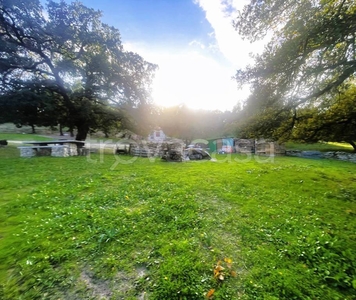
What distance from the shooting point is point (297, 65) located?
5055 mm

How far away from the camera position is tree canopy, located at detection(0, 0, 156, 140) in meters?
12.9

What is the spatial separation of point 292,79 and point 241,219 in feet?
15.9

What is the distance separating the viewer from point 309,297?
2000mm

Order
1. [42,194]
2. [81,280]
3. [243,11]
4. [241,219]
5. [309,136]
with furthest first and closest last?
[309,136] → [243,11] → [42,194] → [241,219] → [81,280]

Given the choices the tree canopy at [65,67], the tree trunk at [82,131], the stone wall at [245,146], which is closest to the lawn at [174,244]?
the tree canopy at [65,67]

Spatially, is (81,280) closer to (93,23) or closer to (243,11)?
(243,11)

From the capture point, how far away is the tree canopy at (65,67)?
506 inches

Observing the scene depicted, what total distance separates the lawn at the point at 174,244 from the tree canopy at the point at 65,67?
12075mm

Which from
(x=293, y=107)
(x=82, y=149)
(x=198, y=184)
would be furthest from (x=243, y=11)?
(x=82, y=149)

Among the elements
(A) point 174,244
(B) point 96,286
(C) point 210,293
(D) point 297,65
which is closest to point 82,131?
(A) point 174,244

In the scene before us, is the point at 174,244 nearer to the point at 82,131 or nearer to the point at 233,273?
the point at 233,273

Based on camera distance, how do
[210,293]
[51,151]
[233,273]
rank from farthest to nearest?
[51,151], [233,273], [210,293]

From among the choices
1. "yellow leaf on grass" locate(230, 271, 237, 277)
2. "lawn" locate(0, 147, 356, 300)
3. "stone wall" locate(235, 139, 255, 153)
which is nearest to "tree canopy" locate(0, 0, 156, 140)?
"lawn" locate(0, 147, 356, 300)

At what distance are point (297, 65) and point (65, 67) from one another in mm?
16610
